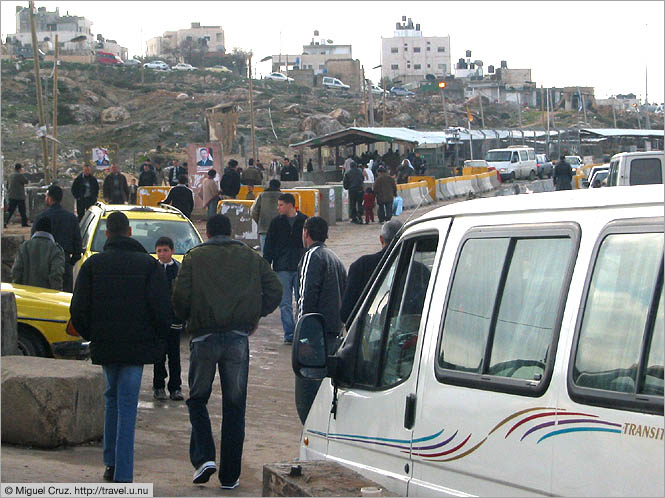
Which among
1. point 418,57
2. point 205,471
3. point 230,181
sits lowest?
point 205,471

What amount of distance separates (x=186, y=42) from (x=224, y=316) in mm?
168676

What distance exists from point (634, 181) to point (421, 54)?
17569 centimetres

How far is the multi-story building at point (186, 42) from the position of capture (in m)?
168

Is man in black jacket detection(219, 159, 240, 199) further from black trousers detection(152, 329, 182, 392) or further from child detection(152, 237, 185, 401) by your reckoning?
black trousers detection(152, 329, 182, 392)

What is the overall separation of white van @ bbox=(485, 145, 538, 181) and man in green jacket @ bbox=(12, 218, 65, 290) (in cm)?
4222

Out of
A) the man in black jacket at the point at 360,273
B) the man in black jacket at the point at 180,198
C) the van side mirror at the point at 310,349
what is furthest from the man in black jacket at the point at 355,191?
the van side mirror at the point at 310,349

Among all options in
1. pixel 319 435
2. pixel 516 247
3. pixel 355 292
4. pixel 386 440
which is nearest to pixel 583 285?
pixel 516 247

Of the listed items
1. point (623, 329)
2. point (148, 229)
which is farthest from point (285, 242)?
point (623, 329)

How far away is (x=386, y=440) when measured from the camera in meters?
4.25

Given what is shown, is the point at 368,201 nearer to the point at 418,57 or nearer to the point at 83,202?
the point at 83,202

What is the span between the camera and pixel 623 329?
124 inches

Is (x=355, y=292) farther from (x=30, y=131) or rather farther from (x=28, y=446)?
(x=30, y=131)

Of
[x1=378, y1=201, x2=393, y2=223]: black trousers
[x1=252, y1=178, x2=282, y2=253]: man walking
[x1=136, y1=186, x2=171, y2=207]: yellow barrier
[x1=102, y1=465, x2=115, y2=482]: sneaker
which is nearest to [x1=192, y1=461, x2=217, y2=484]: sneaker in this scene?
[x1=102, y1=465, x2=115, y2=482]: sneaker

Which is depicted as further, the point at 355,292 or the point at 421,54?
the point at 421,54
